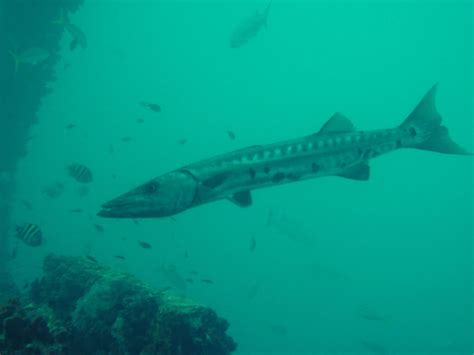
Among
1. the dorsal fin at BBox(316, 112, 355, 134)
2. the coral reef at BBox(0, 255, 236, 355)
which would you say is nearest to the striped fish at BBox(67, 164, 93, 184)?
the coral reef at BBox(0, 255, 236, 355)

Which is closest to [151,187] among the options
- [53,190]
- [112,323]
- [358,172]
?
[358,172]

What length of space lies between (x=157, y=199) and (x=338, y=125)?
3.29 m

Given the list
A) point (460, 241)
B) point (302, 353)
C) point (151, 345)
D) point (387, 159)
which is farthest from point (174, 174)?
point (387, 159)

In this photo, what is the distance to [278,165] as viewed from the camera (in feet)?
16.9

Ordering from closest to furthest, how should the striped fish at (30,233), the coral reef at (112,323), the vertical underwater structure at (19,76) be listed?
the coral reef at (112,323) < the striped fish at (30,233) < the vertical underwater structure at (19,76)

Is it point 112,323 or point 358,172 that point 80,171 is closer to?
point 112,323

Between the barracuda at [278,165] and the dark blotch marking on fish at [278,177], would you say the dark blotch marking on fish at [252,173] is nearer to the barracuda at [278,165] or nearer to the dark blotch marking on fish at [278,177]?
the barracuda at [278,165]

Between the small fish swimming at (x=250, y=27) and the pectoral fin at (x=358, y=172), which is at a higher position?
the small fish swimming at (x=250, y=27)

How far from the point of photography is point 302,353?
3052 cm

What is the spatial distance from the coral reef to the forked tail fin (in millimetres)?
4733

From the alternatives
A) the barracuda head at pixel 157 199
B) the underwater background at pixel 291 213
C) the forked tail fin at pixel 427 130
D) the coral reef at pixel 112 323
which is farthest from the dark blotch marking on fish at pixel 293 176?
the underwater background at pixel 291 213

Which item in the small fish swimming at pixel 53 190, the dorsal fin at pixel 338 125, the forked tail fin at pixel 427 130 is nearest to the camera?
the dorsal fin at pixel 338 125

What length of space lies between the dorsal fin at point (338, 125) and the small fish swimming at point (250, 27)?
1076 cm

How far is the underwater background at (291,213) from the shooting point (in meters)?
37.8
